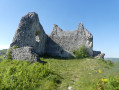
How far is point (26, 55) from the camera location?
10.9m

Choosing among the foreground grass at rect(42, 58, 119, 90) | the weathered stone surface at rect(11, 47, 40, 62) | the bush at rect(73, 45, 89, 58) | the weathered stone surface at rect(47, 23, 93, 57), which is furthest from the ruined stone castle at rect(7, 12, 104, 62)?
the foreground grass at rect(42, 58, 119, 90)

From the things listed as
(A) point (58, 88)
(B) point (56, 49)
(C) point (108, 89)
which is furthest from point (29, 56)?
(B) point (56, 49)

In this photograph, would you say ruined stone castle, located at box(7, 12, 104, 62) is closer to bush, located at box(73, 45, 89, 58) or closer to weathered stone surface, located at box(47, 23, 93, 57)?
weathered stone surface, located at box(47, 23, 93, 57)

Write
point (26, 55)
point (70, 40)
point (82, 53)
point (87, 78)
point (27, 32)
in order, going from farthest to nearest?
point (70, 40)
point (82, 53)
point (27, 32)
point (26, 55)
point (87, 78)

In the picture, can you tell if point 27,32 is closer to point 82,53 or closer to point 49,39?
point 49,39

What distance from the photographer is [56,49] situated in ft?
72.0

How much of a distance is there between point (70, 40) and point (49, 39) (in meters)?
4.76

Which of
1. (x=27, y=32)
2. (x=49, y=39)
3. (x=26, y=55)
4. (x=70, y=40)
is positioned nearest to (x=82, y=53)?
(x=70, y=40)

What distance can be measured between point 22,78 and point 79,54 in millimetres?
15081

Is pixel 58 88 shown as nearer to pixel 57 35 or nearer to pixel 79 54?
pixel 79 54

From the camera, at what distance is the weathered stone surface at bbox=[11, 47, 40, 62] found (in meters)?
10.5

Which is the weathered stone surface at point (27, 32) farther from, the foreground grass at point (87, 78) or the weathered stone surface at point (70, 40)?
the foreground grass at point (87, 78)

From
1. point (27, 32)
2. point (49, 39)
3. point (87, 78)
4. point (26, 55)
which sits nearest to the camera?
point (87, 78)

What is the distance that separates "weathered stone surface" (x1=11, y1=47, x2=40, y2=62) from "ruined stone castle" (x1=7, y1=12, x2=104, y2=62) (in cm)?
347
